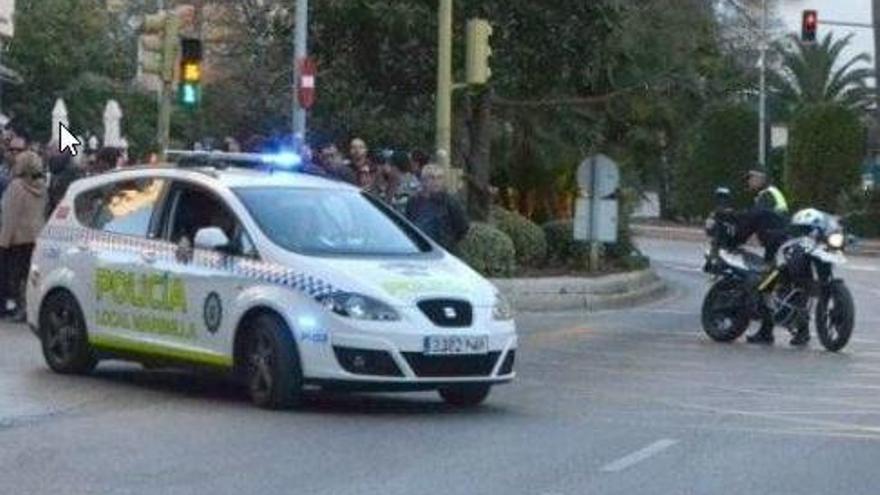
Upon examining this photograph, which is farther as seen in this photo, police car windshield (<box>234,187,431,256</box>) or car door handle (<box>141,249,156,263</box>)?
car door handle (<box>141,249,156,263</box>)

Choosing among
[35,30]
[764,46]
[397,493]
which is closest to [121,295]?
[397,493]

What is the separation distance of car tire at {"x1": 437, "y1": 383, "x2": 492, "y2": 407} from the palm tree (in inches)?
2280

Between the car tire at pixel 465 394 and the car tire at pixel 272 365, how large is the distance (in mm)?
988

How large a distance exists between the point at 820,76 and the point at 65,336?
2345 inches

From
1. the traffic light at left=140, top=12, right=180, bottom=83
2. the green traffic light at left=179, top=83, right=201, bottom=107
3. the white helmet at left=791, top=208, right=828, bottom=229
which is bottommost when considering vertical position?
the white helmet at left=791, top=208, right=828, bottom=229

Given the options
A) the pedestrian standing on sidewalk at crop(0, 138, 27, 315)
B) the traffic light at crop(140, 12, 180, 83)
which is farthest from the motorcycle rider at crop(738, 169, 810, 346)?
the pedestrian standing on sidewalk at crop(0, 138, 27, 315)

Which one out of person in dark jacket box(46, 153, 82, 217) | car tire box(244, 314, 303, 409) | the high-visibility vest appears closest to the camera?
car tire box(244, 314, 303, 409)

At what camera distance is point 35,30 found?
5866 cm

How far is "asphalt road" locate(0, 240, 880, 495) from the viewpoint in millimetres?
12117

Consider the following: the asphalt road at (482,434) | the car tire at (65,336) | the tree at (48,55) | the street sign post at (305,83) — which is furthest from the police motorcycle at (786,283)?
the tree at (48,55)

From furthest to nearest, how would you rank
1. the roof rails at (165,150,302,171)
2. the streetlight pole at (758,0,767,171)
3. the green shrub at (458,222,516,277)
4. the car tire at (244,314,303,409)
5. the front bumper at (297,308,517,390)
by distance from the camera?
the streetlight pole at (758,0,767,171) < the green shrub at (458,222,516,277) < the roof rails at (165,150,302,171) < the car tire at (244,314,303,409) < the front bumper at (297,308,517,390)

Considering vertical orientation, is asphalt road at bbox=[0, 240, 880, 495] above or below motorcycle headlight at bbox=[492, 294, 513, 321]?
below

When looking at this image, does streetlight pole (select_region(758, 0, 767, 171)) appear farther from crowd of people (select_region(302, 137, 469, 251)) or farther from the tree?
crowd of people (select_region(302, 137, 469, 251))

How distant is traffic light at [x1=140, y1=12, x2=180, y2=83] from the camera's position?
25156 millimetres
